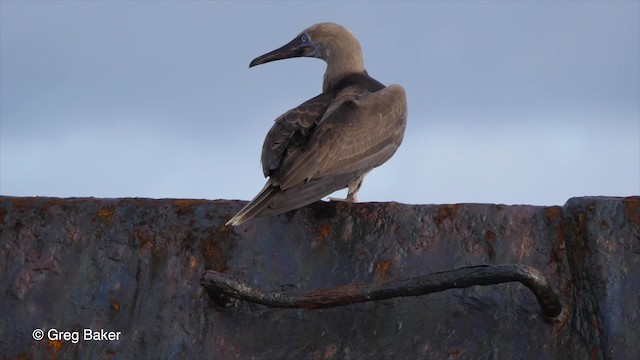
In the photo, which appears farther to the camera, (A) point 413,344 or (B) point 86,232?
(B) point 86,232

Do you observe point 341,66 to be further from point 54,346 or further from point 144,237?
point 54,346

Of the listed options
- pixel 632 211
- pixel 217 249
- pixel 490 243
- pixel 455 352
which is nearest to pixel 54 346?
pixel 217 249

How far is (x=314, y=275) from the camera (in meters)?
3.41

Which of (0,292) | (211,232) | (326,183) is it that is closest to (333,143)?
(326,183)

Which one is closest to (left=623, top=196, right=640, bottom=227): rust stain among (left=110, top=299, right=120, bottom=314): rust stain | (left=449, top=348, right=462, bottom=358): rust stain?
(left=449, top=348, right=462, bottom=358): rust stain

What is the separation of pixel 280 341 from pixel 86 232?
0.79 m

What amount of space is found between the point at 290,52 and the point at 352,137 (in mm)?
2324

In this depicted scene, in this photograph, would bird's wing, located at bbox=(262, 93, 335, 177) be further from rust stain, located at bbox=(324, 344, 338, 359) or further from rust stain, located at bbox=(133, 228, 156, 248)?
rust stain, located at bbox=(324, 344, 338, 359)

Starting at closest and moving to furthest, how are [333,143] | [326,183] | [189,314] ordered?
[189,314] < [326,183] < [333,143]

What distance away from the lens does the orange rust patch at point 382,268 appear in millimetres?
3404

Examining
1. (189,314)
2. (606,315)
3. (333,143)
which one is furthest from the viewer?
(333,143)

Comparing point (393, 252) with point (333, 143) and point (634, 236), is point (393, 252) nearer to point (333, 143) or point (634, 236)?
point (634, 236)

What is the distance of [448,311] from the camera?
331 centimetres

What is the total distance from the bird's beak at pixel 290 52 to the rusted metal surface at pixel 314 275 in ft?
13.2
